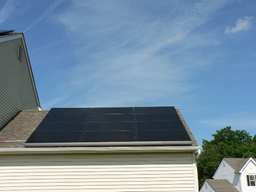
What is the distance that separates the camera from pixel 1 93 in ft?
43.4

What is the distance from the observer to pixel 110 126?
420 inches

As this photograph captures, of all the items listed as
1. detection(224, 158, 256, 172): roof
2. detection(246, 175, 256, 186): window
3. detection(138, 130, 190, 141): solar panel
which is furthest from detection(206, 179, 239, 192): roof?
detection(138, 130, 190, 141): solar panel

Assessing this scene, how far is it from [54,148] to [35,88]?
10.2 meters

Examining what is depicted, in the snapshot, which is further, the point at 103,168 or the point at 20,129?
the point at 20,129

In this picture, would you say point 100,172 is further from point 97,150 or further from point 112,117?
point 112,117

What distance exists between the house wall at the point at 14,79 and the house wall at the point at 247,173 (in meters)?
32.0

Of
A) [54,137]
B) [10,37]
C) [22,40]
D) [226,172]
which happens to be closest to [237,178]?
[226,172]

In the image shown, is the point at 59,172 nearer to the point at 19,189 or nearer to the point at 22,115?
the point at 19,189

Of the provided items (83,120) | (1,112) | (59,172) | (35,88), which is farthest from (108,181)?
(35,88)

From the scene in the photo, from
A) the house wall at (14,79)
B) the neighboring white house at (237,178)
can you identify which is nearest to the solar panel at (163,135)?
the house wall at (14,79)

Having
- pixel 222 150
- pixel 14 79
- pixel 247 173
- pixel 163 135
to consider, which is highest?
pixel 222 150

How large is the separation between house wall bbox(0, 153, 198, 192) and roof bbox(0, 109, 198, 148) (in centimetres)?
83

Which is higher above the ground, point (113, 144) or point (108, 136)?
point (108, 136)

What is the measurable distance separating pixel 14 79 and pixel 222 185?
35.7 metres
